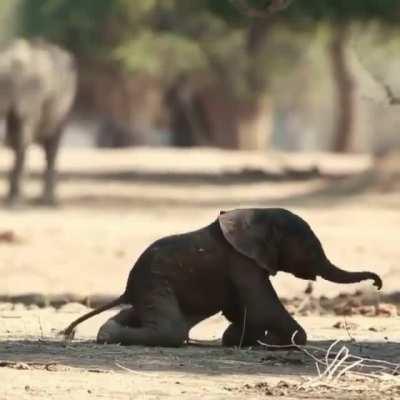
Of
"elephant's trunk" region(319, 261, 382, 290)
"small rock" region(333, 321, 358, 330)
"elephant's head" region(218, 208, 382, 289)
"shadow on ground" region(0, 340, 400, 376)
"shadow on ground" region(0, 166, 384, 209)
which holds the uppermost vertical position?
"elephant's head" region(218, 208, 382, 289)

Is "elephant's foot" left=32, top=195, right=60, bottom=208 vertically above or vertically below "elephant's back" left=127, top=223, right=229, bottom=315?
below

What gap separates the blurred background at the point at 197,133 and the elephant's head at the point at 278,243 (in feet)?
3.55

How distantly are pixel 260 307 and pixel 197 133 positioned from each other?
3088 centimetres

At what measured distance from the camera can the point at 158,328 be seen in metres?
8.31

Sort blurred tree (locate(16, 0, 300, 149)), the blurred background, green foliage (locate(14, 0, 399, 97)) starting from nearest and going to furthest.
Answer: the blurred background, green foliage (locate(14, 0, 399, 97)), blurred tree (locate(16, 0, 300, 149))

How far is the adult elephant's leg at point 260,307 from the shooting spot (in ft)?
27.1

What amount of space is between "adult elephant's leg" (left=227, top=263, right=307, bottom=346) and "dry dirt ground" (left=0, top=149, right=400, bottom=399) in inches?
5.8

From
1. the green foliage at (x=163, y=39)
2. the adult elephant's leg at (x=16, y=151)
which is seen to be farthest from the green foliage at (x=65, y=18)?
the adult elephant's leg at (x=16, y=151)

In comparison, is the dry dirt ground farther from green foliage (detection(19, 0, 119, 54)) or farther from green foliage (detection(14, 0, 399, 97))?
green foliage (detection(19, 0, 119, 54))

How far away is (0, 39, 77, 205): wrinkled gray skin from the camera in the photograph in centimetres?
2092

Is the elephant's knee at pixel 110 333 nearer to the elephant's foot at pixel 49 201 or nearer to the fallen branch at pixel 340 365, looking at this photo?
the fallen branch at pixel 340 365

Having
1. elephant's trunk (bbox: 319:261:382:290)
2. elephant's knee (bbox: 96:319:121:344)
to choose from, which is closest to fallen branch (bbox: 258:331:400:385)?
elephant's trunk (bbox: 319:261:382:290)

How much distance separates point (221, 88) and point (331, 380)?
94.6 ft

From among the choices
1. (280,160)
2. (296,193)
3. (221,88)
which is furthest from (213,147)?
(296,193)
